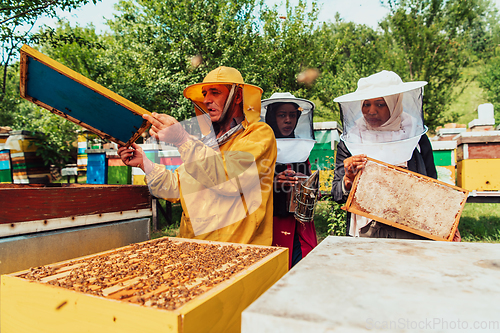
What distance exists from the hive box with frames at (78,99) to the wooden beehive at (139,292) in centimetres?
94

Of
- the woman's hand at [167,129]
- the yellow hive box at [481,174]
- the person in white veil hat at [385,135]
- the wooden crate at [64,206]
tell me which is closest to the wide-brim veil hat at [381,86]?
the person in white veil hat at [385,135]

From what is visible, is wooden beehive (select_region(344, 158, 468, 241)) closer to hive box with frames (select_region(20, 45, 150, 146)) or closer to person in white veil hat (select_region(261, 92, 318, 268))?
person in white veil hat (select_region(261, 92, 318, 268))

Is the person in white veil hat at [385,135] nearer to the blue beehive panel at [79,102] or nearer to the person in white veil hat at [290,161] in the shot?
the person in white veil hat at [290,161]

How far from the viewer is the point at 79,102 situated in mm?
1916

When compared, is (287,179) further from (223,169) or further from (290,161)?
(223,169)

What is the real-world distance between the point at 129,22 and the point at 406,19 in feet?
41.2

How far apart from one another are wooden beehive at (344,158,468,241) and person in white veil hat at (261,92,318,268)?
0.63 m

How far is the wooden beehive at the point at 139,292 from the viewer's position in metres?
0.76

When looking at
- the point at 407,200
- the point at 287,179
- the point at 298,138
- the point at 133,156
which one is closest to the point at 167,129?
the point at 133,156

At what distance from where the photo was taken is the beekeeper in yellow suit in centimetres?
171

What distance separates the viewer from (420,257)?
94cm

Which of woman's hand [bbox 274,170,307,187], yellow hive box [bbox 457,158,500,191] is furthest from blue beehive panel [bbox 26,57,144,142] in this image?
yellow hive box [bbox 457,158,500,191]

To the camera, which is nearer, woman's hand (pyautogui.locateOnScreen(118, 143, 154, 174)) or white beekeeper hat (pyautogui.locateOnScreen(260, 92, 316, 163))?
woman's hand (pyautogui.locateOnScreen(118, 143, 154, 174))

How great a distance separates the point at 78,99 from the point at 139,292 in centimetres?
147
